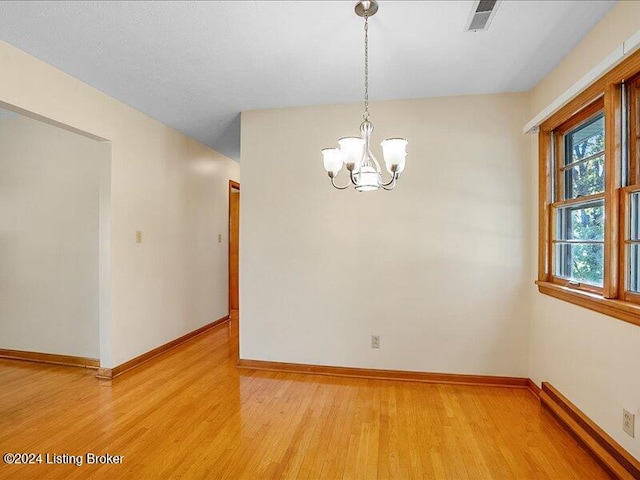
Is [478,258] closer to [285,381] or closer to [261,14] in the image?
[285,381]

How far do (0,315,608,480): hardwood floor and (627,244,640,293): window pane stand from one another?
1049 millimetres

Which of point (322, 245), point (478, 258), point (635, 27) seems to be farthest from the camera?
point (322, 245)

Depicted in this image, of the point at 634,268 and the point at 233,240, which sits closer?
the point at 634,268

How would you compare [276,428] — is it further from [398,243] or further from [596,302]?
[596,302]

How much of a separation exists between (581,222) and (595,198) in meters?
0.29

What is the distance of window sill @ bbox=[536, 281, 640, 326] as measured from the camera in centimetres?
181

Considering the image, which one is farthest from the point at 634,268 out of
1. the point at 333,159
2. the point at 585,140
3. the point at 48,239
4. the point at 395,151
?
the point at 48,239

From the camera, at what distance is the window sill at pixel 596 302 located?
181 centimetres

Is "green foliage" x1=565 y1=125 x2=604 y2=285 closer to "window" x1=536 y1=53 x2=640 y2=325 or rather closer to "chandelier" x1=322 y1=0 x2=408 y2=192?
→ "window" x1=536 y1=53 x2=640 y2=325

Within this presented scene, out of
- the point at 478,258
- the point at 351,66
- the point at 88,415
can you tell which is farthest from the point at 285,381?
the point at 351,66

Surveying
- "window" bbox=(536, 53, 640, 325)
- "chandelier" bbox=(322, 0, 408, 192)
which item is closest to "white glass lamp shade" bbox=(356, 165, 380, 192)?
"chandelier" bbox=(322, 0, 408, 192)

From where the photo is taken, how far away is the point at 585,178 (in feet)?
7.94

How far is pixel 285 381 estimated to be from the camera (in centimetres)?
322

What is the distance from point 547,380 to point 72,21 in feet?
13.3
